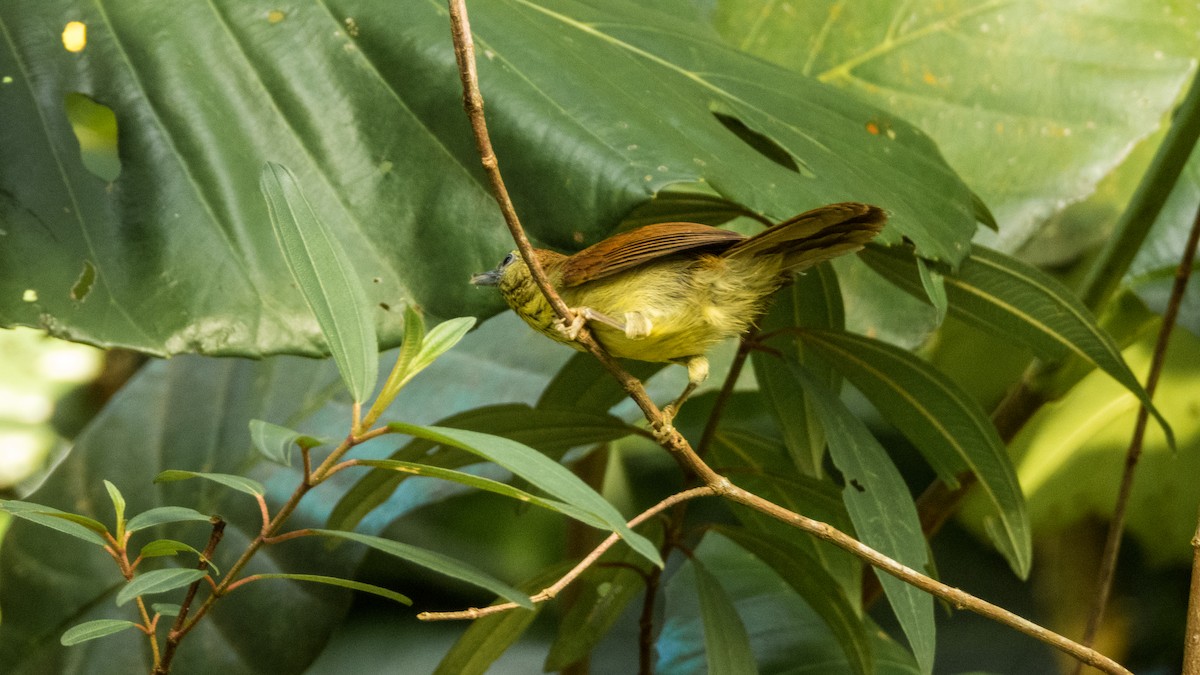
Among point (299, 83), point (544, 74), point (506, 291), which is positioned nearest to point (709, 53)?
point (544, 74)

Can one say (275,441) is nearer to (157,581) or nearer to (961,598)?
(157,581)

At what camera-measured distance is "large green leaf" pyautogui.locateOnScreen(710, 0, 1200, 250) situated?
2.62 m

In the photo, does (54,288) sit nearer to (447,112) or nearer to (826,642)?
(447,112)

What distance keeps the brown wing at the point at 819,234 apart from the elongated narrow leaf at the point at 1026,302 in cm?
19

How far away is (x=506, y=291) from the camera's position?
5.59ft

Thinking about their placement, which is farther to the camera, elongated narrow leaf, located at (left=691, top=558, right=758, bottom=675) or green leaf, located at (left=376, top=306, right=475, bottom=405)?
elongated narrow leaf, located at (left=691, top=558, right=758, bottom=675)

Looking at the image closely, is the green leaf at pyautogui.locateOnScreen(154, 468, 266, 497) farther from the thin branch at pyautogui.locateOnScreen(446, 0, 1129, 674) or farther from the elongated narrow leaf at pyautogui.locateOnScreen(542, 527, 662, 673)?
the elongated narrow leaf at pyautogui.locateOnScreen(542, 527, 662, 673)

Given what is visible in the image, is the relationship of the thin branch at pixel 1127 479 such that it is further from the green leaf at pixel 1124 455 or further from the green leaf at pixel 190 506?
the green leaf at pixel 190 506

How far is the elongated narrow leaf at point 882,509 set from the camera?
135 centimetres

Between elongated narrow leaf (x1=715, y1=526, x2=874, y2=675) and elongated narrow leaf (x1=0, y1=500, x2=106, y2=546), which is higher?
elongated narrow leaf (x1=0, y1=500, x2=106, y2=546)

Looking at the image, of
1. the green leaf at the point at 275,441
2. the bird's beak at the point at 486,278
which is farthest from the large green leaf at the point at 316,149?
the green leaf at the point at 275,441

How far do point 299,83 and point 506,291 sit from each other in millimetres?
432

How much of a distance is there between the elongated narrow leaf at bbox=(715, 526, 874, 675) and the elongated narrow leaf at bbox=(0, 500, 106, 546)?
978 millimetres

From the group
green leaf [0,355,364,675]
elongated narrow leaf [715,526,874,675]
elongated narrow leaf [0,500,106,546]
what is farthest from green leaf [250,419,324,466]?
green leaf [0,355,364,675]
